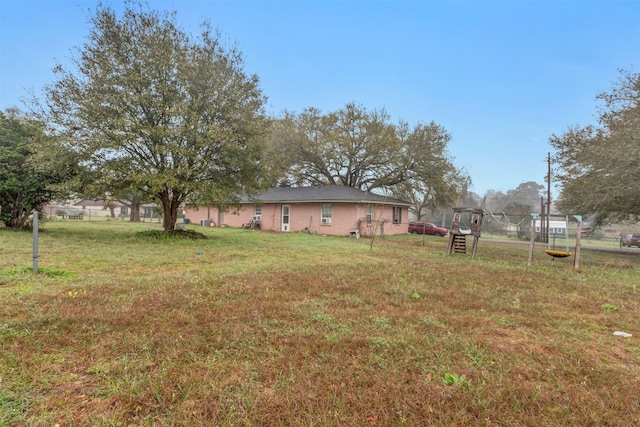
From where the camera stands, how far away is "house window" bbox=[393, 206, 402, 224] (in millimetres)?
20734

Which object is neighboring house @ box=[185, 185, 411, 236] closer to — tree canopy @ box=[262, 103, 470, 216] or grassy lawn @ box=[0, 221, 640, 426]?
tree canopy @ box=[262, 103, 470, 216]

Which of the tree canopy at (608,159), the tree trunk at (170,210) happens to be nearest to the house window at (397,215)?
the tree canopy at (608,159)

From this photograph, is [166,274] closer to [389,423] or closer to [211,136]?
[389,423]

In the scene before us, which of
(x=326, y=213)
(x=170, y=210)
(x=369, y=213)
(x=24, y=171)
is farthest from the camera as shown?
(x=326, y=213)

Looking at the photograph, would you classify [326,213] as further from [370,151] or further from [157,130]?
[157,130]

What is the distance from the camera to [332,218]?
61.7 feet

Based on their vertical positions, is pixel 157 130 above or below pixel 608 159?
above

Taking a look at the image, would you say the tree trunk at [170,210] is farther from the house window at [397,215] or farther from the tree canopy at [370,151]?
the house window at [397,215]

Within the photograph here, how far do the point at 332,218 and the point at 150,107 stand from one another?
11.4 meters

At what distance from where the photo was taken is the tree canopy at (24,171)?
10.4 m

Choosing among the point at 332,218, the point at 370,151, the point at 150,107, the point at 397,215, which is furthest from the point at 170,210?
the point at 397,215

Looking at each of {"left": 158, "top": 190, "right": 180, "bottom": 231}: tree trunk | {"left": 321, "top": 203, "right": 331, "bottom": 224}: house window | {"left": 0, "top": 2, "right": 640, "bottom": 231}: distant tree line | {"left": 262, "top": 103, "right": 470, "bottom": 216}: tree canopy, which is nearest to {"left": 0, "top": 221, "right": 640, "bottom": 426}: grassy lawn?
{"left": 0, "top": 2, "right": 640, "bottom": 231}: distant tree line

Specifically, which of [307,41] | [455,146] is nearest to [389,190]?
[455,146]

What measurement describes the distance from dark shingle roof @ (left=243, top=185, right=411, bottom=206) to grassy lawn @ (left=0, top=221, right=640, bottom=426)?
12906 mm
